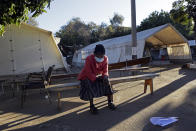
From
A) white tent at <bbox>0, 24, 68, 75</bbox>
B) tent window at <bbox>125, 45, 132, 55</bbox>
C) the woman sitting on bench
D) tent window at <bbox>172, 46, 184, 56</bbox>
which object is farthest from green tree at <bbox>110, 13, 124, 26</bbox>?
the woman sitting on bench

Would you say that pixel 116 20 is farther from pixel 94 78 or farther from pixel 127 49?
pixel 94 78

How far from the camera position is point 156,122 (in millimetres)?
2824

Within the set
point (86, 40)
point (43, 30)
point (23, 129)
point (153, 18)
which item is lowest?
point (23, 129)

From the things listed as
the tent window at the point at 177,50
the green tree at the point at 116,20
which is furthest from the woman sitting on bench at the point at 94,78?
the green tree at the point at 116,20

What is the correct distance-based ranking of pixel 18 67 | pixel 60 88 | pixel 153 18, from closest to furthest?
pixel 60 88 → pixel 18 67 → pixel 153 18

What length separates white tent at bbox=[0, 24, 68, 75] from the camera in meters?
8.23

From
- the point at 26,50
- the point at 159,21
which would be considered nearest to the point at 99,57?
the point at 26,50

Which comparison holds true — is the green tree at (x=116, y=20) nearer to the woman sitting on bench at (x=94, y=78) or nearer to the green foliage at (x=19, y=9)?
the woman sitting on bench at (x=94, y=78)

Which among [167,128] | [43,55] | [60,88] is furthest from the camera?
[43,55]

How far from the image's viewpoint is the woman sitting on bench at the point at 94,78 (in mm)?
3438

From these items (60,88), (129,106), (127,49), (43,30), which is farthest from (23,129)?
(127,49)

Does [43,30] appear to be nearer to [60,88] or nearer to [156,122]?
[60,88]

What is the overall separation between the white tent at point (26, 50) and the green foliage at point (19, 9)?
5.43 meters

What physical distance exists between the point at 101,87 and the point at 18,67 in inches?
260
